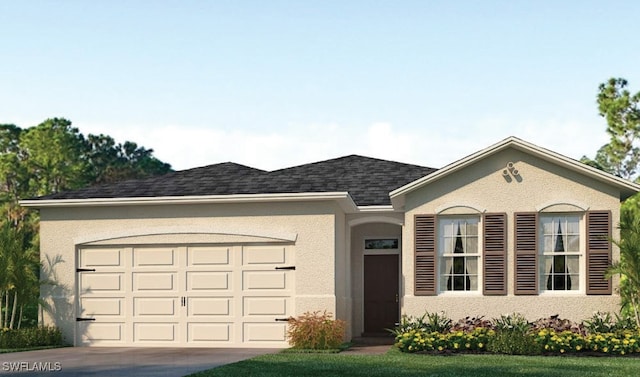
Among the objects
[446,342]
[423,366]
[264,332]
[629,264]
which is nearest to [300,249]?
[264,332]

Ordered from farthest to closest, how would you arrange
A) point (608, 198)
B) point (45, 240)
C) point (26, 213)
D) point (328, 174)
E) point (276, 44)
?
point (26, 213), point (328, 174), point (276, 44), point (45, 240), point (608, 198)

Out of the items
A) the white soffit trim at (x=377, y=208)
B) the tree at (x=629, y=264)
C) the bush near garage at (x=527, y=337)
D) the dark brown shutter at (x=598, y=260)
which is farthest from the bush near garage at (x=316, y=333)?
the tree at (x=629, y=264)

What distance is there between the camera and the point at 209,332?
68.7ft

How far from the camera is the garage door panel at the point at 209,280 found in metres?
21.0

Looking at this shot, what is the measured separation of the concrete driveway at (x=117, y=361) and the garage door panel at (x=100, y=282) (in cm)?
146

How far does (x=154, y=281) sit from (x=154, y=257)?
0.56 m

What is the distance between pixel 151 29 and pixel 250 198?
6.44 m

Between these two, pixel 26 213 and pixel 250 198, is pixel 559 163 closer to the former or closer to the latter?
pixel 250 198

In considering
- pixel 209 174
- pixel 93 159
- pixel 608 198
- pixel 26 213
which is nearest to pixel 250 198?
pixel 209 174

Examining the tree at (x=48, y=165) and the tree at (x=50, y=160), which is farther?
the tree at (x=50, y=160)

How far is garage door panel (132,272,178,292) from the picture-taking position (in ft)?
69.7

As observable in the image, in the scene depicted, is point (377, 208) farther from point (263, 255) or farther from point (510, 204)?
point (510, 204)

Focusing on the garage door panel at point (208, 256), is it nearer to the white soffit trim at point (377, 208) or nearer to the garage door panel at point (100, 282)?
the garage door panel at point (100, 282)

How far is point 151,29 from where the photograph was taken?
24297 mm
